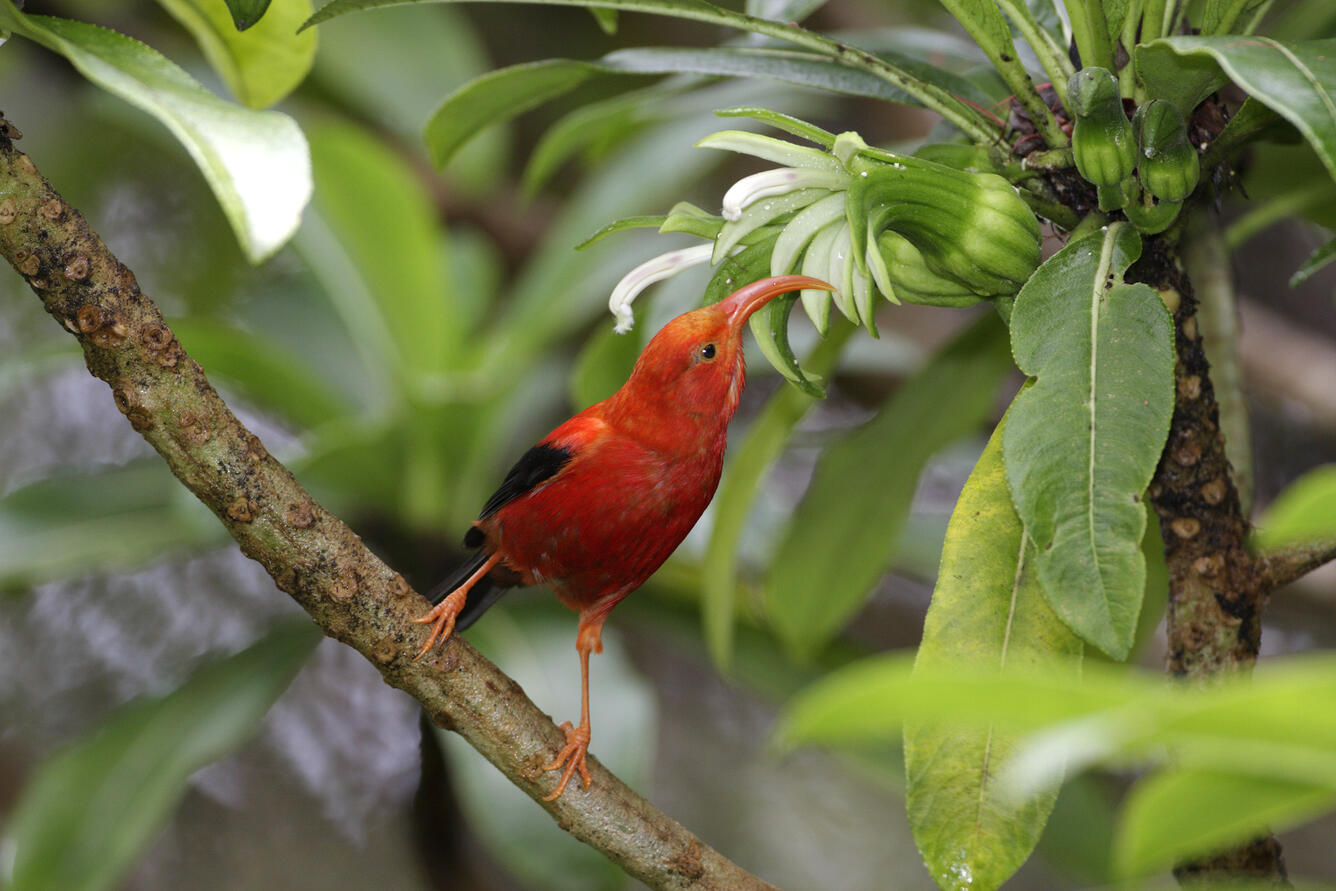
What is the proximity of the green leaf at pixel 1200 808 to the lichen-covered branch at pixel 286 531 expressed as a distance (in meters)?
0.72

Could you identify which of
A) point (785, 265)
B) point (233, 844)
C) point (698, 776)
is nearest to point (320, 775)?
point (233, 844)

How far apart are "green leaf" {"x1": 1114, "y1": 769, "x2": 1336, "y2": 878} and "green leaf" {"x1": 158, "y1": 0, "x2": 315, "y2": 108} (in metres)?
1.27

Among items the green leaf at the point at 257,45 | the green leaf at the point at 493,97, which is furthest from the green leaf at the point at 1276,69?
the green leaf at the point at 257,45

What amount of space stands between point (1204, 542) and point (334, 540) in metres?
0.91

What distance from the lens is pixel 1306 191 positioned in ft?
5.38

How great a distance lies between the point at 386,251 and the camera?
255cm

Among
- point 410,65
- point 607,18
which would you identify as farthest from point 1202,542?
point 410,65

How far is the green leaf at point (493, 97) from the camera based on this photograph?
1479mm

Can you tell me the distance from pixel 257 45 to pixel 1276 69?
114 centimetres

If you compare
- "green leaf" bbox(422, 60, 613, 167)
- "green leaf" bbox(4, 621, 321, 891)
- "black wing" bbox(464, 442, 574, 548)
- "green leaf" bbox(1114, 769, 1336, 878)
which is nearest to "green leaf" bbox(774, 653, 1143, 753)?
"green leaf" bbox(1114, 769, 1336, 878)

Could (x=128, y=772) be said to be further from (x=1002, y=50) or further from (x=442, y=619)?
(x=1002, y=50)

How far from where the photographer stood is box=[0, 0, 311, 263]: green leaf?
909mm

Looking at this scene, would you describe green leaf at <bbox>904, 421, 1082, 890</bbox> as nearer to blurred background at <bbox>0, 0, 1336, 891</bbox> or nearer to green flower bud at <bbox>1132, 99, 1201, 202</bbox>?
green flower bud at <bbox>1132, 99, 1201, 202</bbox>

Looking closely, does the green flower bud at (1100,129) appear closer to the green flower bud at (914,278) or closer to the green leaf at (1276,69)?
the green leaf at (1276,69)
